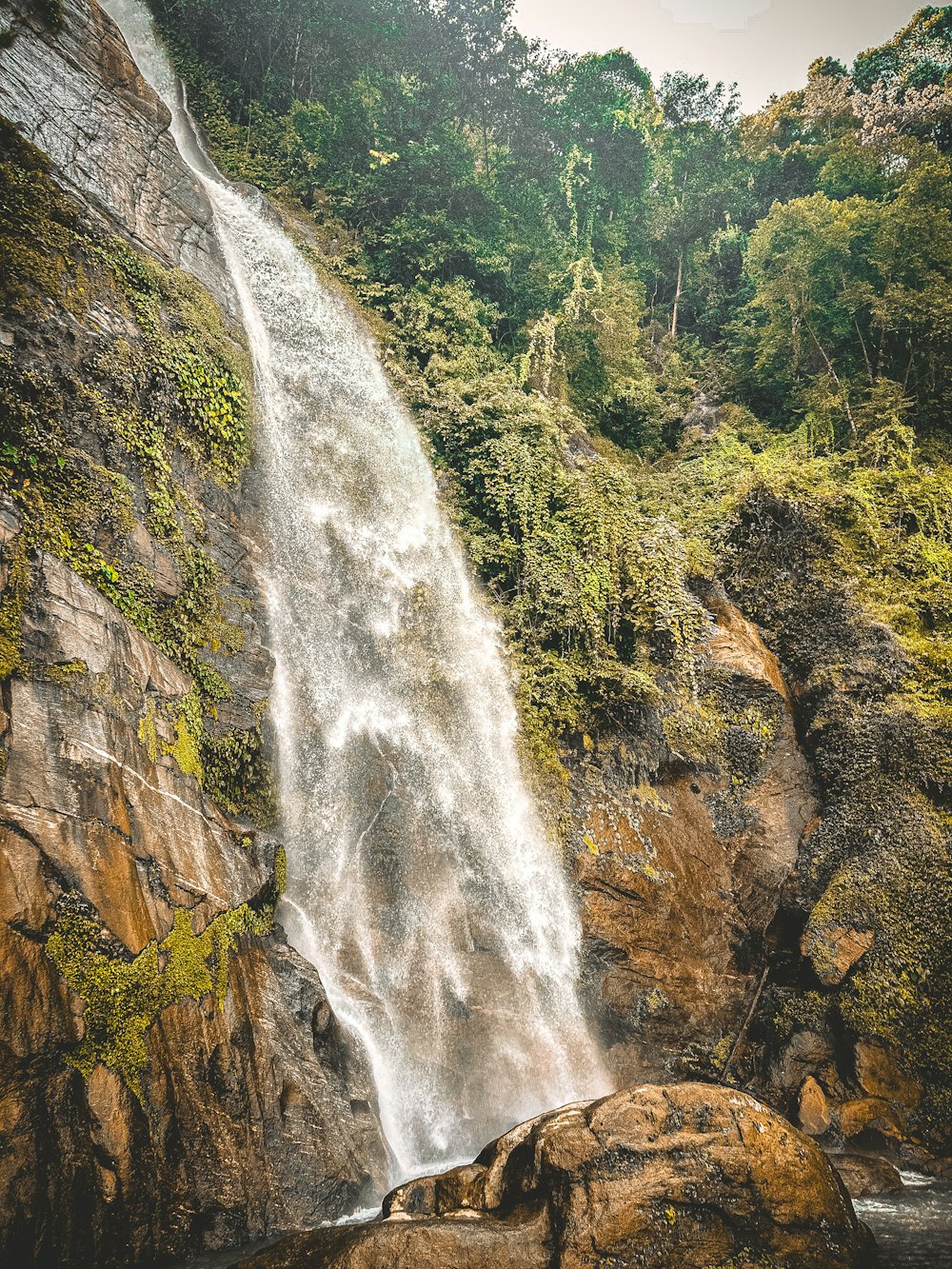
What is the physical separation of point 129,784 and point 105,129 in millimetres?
11953

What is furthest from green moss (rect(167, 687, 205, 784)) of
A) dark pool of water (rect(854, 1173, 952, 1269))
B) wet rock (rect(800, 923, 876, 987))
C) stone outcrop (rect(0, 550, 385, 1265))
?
wet rock (rect(800, 923, 876, 987))

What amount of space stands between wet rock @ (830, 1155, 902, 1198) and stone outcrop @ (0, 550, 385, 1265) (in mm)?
5135

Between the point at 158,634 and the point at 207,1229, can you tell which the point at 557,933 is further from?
the point at 158,634

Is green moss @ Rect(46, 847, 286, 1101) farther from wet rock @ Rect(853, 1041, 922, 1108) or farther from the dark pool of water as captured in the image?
wet rock @ Rect(853, 1041, 922, 1108)

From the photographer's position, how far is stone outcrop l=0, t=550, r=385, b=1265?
4.56 meters

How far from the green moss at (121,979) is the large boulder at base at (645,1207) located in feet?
5.76

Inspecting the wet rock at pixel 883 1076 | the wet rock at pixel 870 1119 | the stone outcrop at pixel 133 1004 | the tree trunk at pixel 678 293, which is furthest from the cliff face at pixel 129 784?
the tree trunk at pixel 678 293

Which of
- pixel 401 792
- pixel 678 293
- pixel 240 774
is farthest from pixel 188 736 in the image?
pixel 678 293

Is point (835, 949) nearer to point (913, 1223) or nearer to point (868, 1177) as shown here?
point (868, 1177)

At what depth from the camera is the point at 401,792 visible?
10.2 metres

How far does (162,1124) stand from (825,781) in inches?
387

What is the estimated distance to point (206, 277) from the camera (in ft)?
40.7

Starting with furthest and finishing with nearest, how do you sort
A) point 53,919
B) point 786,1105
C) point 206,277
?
point 206,277, point 786,1105, point 53,919

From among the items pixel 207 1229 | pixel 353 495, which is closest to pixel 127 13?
pixel 353 495
